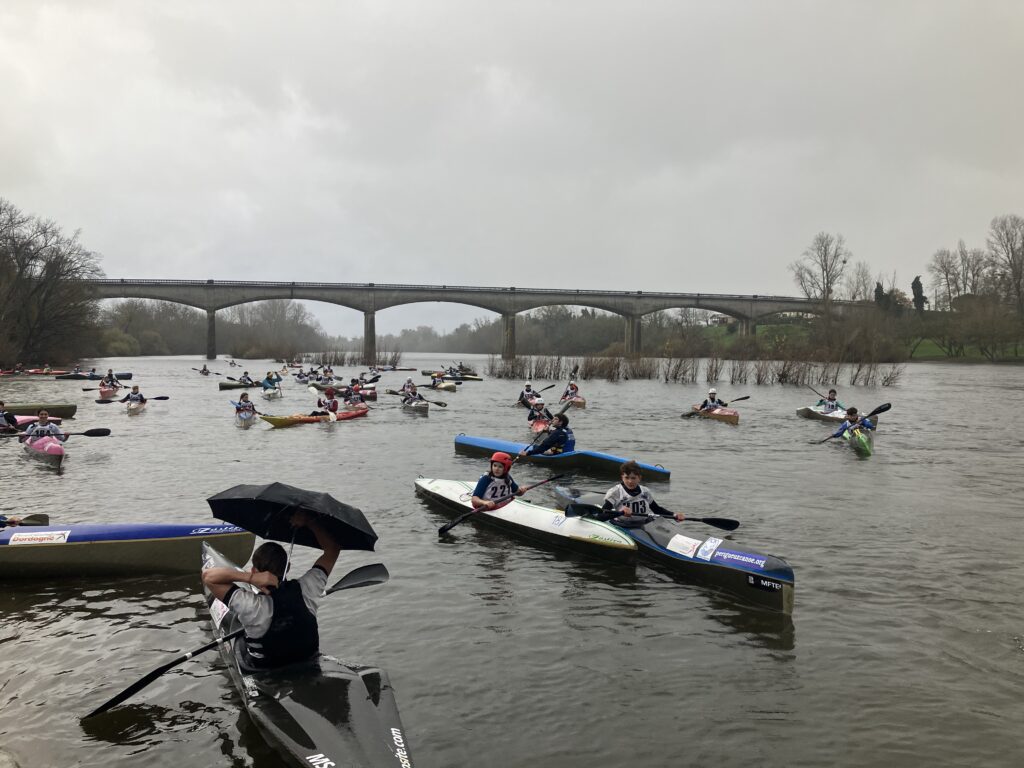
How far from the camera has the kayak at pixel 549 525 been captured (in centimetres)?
1003

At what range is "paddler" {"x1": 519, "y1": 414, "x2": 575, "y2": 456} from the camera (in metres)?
17.7

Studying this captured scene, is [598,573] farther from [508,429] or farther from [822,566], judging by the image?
[508,429]

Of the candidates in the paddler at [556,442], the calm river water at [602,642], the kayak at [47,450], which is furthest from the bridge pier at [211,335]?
the paddler at [556,442]

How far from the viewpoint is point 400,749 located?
4941 mm

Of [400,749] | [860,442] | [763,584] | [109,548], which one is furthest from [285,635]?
[860,442]

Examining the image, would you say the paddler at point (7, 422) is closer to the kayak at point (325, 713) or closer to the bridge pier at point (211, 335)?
the kayak at point (325, 713)

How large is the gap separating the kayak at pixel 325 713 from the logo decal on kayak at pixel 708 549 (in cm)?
482

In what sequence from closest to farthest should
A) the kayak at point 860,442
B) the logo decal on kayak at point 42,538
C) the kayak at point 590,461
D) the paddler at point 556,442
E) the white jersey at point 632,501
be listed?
the logo decal on kayak at point 42,538 → the white jersey at point 632,501 → the kayak at point 590,461 → the paddler at point 556,442 → the kayak at point 860,442

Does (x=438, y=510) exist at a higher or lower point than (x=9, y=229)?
lower

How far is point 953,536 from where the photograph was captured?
11812mm

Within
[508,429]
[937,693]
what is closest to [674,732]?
[937,693]

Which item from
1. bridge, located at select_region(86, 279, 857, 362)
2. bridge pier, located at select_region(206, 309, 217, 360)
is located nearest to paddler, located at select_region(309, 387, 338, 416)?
bridge, located at select_region(86, 279, 857, 362)

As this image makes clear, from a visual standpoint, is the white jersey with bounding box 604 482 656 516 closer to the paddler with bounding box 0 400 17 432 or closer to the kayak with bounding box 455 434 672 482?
the kayak with bounding box 455 434 672 482

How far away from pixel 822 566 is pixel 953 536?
3.32 m
